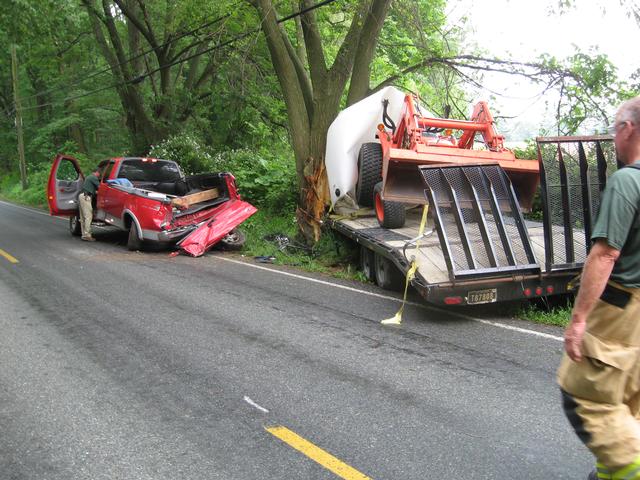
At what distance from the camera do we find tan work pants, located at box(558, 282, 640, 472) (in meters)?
2.56

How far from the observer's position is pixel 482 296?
6.21m

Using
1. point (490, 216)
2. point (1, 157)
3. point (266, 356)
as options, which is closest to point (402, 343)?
point (266, 356)

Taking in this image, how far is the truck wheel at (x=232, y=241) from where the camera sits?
40.9ft

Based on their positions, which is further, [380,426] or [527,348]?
[527,348]

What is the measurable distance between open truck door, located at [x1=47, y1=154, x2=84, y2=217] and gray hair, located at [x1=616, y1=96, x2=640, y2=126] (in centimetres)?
1423

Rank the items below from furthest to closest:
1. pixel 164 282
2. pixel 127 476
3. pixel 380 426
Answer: pixel 164 282 < pixel 380 426 < pixel 127 476

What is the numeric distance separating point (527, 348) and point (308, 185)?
7.19 meters

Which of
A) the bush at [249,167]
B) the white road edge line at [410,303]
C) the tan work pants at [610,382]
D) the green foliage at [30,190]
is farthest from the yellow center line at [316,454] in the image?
the green foliage at [30,190]

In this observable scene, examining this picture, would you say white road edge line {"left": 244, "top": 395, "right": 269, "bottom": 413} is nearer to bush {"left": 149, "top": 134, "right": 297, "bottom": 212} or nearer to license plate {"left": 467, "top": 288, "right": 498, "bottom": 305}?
license plate {"left": 467, "top": 288, "right": 498, "bottom": 305}

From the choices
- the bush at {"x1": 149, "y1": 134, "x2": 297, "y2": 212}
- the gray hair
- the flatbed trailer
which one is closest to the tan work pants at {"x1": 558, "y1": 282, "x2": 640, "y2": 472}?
the gray hair

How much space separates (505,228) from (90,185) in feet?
35.4

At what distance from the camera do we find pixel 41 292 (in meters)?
8.12

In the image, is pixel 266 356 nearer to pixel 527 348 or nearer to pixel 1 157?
pixel 527 348

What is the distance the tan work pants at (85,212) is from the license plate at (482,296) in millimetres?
10695
